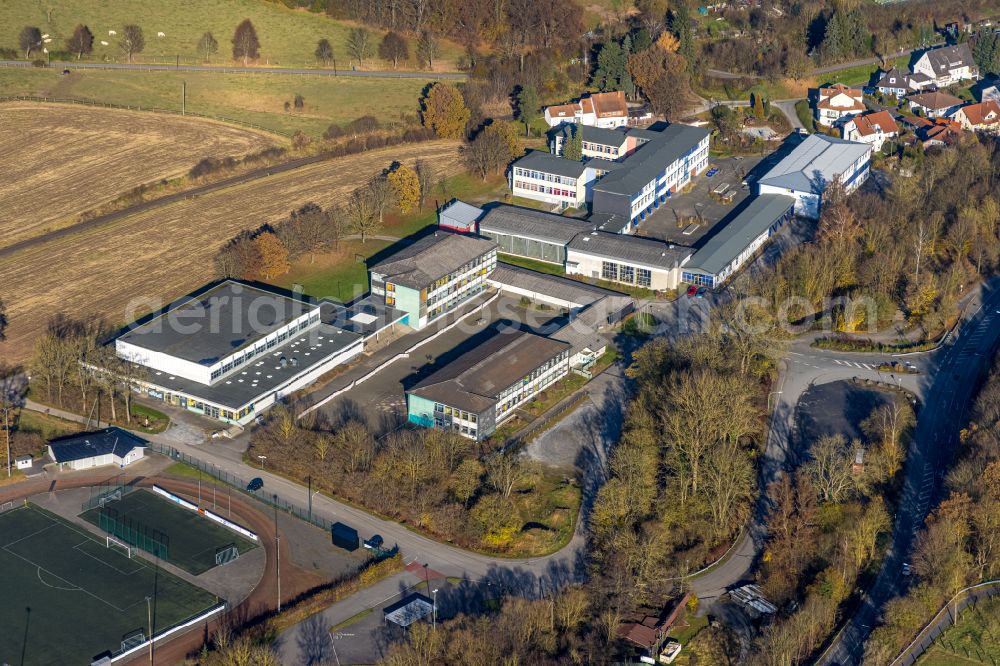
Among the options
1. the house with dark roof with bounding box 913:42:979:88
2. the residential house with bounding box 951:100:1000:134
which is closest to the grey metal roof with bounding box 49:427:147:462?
the residential house with bounding box 951:100:1000:134

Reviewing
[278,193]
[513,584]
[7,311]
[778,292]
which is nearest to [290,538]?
[513,584]

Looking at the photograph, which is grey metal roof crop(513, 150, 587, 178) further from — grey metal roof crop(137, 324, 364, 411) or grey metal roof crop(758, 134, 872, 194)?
grey metal roof crop(137, 324, 364, 411)

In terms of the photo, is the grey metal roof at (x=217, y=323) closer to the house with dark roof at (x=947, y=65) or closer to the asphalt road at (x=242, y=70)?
the asphalt road at (x=242, y=70)

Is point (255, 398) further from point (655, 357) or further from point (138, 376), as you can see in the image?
point (655, 357)

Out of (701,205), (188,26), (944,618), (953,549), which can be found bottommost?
(944,618)

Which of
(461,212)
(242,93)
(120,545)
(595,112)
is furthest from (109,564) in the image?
(595,112)

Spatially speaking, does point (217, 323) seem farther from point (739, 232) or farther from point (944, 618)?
point (944, 618)

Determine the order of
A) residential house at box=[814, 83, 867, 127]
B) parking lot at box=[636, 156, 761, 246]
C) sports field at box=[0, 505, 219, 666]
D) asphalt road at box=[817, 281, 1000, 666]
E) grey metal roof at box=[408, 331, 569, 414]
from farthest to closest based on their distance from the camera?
residential house at box=[814, 83, 867, 127]
parking lot at box=[636, 156, 761, 246]
grey metal roof at box=[408, 331, 569, 414]
asphalt road at box=[817, 281, 1000, 666]
sports field at box=[0, 505, 219, 666]
